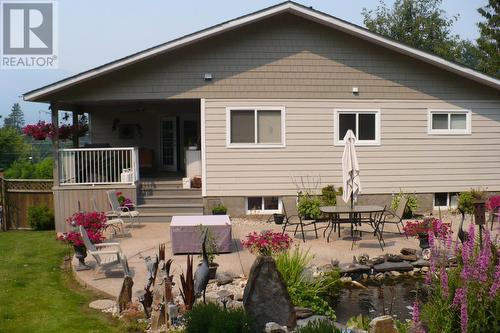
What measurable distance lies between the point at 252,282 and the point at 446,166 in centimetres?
1053

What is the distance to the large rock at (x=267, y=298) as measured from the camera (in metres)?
5.44

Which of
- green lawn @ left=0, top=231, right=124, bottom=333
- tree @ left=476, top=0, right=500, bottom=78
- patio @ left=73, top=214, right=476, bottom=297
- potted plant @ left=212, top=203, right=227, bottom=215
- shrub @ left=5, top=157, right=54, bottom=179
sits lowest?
green lawn @ left=0, top=231, right=124, bottom=333

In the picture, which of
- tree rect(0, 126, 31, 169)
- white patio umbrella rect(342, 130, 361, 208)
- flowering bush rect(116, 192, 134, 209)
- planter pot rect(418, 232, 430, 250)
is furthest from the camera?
tree rect(0, 126, 31, 169)

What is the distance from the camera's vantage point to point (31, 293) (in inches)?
301

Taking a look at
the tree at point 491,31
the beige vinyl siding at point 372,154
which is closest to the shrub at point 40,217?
the beige vinyl siding at point 372,154

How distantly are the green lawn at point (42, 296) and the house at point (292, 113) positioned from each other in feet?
9.56

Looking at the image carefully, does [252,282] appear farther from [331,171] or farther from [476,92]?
[476,92]

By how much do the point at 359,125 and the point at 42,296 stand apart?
9445 mm

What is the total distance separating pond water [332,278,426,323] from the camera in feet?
21.5

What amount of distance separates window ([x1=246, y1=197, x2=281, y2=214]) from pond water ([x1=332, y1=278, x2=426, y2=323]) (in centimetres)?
623

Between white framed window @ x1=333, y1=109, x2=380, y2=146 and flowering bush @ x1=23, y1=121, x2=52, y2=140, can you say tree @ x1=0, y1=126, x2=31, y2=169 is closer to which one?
flowering bush @ x1=23, y1=121, x2=52, y2=140

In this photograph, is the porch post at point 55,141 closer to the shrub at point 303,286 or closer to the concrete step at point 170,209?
the concrete step at point 170,209

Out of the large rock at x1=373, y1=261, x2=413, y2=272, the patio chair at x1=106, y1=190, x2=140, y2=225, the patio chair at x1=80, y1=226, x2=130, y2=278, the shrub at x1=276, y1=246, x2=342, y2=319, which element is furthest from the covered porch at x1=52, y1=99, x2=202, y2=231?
the shrub at x1=276, y1=246, x2=342, y2=319

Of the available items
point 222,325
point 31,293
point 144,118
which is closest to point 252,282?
point 222,325
